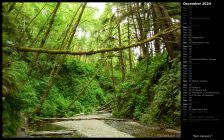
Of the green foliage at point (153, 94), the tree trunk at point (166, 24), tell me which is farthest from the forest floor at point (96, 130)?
the tree trunk at point (166, 24)

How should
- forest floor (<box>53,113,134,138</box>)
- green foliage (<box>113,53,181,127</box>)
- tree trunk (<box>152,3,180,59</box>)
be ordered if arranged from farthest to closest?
tree trunk (<box>152,3,180,59</box>), green foliage (<box>113,53,181,127</box>), forest floor (<box>53,113,134,138</box>)

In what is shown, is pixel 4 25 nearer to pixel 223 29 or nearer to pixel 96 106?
pixel 223 29

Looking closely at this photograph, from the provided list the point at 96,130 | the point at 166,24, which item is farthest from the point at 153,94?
the point at 96,130

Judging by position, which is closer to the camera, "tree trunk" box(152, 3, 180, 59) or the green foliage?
the green foliage

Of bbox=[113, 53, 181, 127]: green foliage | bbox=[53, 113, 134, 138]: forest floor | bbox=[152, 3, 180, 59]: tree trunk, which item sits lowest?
bbox=[53, 113, 134, 138]: forest floor

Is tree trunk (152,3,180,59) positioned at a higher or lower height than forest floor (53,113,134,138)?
higher

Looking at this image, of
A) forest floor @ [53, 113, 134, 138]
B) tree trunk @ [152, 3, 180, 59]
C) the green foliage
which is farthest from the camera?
tree trunk @ [152, 3, 180, 59]

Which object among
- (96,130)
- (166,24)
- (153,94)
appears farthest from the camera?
(153,94)

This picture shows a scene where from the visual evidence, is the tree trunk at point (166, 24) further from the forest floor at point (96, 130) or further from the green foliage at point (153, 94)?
the forest floor at point (96, 130)

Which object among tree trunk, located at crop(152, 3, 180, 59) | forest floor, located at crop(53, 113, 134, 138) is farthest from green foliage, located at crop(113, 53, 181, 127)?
forest floor, located at crop(53, 113, 134, 138)

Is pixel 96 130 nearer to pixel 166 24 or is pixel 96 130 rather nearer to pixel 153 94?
pixel 153 94

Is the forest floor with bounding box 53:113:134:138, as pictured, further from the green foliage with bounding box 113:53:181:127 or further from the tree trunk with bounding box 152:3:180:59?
the tree trunk with bounding box 152:3:180:59

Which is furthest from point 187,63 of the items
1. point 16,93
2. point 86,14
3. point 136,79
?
point 86,14

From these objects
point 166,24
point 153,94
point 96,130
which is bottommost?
point 96,130
